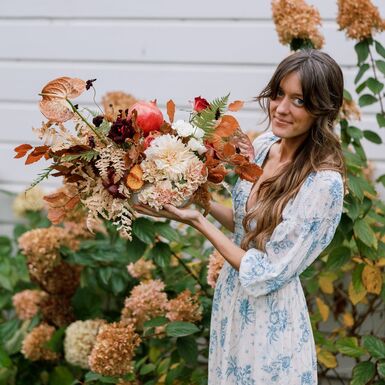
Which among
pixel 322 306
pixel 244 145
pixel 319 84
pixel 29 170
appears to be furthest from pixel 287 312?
pixel 29 170

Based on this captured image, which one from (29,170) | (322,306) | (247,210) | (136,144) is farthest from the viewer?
(29,170)

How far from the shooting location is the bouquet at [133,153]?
235cm

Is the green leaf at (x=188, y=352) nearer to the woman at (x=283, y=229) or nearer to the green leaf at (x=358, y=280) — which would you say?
the woman at (x=283, y=229)

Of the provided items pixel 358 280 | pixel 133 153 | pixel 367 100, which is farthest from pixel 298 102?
pixel 358 280

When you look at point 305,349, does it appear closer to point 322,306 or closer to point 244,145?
point 244,145

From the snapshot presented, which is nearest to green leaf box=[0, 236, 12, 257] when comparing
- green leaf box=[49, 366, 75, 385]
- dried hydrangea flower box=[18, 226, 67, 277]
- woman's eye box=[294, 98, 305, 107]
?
dried hydrangea flower box=[18, 226, 67, 277]

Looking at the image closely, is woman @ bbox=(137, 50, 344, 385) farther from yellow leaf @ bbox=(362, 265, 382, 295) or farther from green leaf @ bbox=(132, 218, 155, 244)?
yellow leaf @ bbox=(362, 265, 382, 295)

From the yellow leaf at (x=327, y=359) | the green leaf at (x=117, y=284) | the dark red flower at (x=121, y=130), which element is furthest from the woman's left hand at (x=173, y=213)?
the green leaf at (x=117, y=284)

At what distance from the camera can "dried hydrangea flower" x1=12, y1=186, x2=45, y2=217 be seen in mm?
4453

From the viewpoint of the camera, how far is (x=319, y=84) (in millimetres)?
2439

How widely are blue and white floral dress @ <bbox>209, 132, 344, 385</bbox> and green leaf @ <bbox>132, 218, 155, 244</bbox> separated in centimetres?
42

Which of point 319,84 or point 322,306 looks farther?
point 322,306

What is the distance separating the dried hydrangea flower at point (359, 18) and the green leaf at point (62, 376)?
2.06 m

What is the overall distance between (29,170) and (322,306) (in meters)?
1.79
